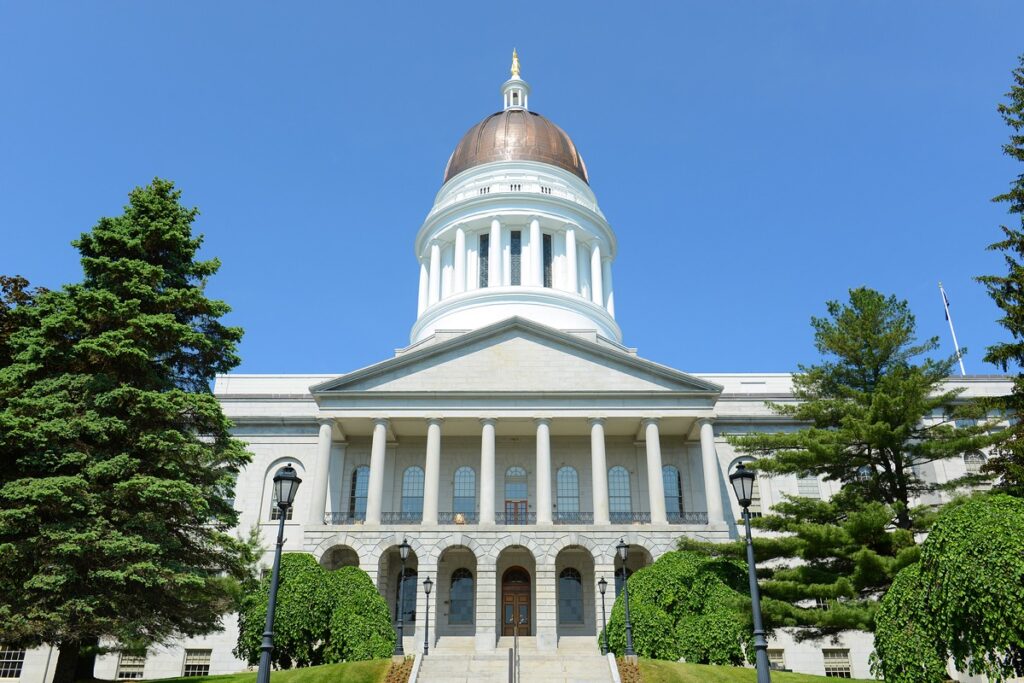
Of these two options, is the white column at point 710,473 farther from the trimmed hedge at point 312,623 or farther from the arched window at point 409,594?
the trimmed hedge at point 312,623

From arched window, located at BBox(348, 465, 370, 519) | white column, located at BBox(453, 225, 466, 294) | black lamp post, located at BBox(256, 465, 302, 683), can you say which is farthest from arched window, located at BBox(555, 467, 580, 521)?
black lamp post, located at BBox(256, 465, 302, 683)

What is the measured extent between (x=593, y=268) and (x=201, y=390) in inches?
1271

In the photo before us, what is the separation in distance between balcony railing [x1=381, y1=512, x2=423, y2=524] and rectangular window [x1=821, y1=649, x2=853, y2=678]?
60.4 feet

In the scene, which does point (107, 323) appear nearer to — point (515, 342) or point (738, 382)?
point (515, 342)

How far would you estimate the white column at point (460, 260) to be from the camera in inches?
1950

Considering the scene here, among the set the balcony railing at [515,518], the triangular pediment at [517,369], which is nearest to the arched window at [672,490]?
the triangular pediment at [517,369]

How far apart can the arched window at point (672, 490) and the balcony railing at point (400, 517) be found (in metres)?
11.5

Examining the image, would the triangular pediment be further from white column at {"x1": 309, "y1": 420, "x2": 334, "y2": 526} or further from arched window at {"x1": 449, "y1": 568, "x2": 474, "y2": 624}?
arched window at {"x1": 449, "y1": 568, "x2": 474, "y2": 624}

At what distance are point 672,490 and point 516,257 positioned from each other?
19265 mm

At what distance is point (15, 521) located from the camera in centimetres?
1881

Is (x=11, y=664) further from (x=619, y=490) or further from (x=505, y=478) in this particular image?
(x=619, y=490)

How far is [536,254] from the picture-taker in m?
49.8

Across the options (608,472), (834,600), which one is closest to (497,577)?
(608,472)

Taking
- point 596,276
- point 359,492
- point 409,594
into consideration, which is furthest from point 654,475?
point 596,276
